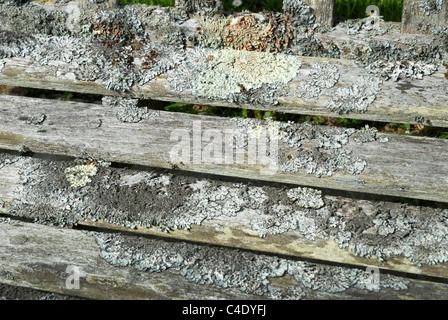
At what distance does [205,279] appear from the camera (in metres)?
2.37

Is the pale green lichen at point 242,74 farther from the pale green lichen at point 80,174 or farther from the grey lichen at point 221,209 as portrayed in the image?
the pale green lichen at point 80,174

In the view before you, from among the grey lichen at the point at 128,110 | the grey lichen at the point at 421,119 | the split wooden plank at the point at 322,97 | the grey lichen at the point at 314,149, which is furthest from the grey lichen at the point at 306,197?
the grey lichen at the point at 128,110

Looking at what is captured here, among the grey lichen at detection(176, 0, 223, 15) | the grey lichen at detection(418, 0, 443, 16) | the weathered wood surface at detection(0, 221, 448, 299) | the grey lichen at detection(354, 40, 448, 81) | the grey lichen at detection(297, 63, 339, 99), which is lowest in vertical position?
the weathered wood surface at detection(0, 221, 448, 299)

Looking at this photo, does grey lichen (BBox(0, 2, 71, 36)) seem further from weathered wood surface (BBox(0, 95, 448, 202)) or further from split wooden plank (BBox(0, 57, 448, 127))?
weathered wood surface (BBox(0, 95, 448, 202))

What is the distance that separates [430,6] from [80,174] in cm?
224

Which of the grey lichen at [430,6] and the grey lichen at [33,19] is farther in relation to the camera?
the grey lichen at [33,19]

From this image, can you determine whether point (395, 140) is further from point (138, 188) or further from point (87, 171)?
point (87, 171)

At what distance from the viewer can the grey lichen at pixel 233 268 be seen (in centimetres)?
231

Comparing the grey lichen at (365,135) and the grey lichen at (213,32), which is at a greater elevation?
the grey lichen at (213,32)

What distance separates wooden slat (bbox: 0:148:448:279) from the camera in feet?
7.62

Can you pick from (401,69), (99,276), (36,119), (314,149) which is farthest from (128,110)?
(401,69)

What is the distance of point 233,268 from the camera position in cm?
238

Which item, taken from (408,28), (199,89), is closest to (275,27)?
(199,89)

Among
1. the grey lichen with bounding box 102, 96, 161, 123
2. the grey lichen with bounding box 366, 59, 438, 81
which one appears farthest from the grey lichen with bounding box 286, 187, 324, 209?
the grey lichen with bounding box 102, 96, 161, 123
